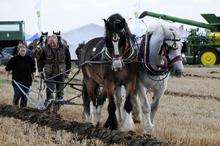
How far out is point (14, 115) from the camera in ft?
44.7

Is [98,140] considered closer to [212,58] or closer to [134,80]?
[134,80]

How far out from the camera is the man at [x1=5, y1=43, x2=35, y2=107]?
15.3 metres

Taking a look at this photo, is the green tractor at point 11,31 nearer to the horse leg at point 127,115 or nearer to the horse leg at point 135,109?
the horse leg at point 135,109

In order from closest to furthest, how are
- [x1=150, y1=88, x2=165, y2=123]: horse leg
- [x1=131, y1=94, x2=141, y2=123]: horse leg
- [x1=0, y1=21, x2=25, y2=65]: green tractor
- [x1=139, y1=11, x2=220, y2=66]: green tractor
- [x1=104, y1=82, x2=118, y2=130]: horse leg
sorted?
1. [x1=104, y1=82, x2=118, y2=130]: horse leg
2. [x1=150, y1=88, x2=165, y2=123]: horse leg
3. [x1=131, y1=94, x2=141, y2=123]: horse leg
4. [x1=139, y1=11, x2=220, y2=66]: green tractor
5. [x1=0, y1=21, x2=25, y2=65]: green tractor

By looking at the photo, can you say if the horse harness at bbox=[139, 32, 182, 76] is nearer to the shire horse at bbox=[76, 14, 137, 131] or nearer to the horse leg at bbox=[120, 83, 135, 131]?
the shire horse at bbox=[76, 14, 137, 131]

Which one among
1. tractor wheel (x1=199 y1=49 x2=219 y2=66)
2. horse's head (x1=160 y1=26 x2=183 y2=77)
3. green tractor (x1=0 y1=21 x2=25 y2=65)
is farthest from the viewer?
green tractor (x1=0 y1=21 x2=25 y2=65)

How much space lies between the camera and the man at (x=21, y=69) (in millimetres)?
15305

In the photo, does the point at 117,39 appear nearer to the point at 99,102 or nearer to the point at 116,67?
the point at 116,67

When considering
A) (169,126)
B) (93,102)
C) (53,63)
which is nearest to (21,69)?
(53,63)

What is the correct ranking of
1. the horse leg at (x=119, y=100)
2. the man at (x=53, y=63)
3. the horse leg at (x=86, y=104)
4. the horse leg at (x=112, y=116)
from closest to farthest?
the horse leg at (x=112, y=116) < the horse leg at (x=119, y=100) < the horse leg at (x=86, y=104) < the man at (x=53, y=63)

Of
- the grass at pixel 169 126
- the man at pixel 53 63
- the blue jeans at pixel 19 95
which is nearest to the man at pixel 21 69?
the blue jeans at pixel 19 95

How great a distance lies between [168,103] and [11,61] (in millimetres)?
5290

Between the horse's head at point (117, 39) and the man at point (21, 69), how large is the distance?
12.7ft

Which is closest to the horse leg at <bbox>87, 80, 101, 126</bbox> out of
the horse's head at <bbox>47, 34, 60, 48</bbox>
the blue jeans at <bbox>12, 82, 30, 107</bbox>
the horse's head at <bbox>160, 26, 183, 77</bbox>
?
Answer: the horse's head at <bbox>47, 34, 60, 48</bbox>
